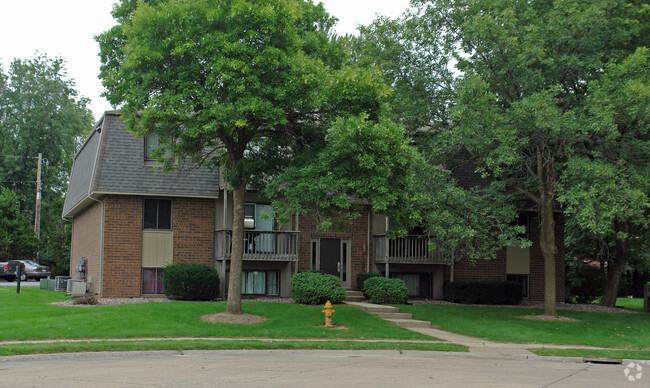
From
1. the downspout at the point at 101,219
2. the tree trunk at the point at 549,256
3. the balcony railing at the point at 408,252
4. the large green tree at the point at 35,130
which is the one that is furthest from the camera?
the large green tree at the point at 35,130

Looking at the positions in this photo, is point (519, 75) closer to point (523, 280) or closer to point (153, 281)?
point (523, 280)

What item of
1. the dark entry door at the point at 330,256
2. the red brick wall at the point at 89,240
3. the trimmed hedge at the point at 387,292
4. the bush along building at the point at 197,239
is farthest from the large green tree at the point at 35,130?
the trimmed hedge at the point at 387,292

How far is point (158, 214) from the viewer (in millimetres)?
25031

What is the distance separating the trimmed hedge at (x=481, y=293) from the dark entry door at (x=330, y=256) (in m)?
4.62

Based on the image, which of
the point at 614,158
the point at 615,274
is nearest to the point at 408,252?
the point at 614,158

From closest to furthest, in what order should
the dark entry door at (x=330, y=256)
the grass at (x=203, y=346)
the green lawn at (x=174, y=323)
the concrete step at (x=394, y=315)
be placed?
the grass at (x=203, y=346)
the green lawn at (x=174, y=323)
the concrete step at (x=394, y=315)
the dark entry door at (x=330, y=256)

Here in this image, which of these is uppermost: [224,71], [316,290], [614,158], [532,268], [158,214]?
[224,71]

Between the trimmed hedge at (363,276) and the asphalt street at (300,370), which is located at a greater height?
the trimmed hedge at (363,276)

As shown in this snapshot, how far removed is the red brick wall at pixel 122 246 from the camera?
79.2ft

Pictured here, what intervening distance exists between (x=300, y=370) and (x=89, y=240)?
1843cm

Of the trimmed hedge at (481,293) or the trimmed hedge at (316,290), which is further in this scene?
the trimmed hedge at (481,293)

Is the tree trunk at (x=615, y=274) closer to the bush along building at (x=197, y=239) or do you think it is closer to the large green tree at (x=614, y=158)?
the bush along building at (x=197, y=239)

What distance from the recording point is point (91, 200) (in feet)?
84.6

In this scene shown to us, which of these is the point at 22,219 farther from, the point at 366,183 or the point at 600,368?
the point at 600,368
